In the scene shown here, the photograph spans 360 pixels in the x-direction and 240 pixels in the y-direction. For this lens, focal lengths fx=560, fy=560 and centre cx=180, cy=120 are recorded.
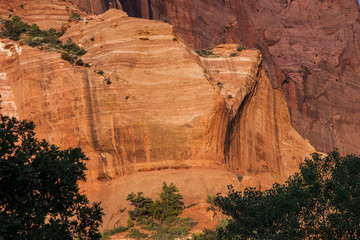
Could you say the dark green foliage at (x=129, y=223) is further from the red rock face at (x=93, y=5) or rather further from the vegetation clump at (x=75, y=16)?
the red rock face at (x=93, y=5)

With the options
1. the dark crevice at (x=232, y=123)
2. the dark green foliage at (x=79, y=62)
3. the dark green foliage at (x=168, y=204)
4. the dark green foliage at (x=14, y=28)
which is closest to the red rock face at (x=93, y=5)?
the dark green foliage at (x=14, y=28)

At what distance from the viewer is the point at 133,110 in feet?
149

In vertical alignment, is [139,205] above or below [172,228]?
above

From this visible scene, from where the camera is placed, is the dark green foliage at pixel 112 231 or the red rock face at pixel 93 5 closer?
the dark green foliage at pixel 112 231

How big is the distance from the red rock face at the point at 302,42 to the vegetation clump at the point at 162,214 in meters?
45.7

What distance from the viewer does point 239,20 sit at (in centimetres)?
10088

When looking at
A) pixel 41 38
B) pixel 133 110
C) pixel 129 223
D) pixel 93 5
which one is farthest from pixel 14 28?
pixel 129 223

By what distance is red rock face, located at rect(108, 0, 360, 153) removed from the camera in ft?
296

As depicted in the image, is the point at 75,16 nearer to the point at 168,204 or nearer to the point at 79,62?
the point at 79,62

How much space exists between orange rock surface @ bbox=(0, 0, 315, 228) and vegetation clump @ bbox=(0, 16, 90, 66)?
1100 millimetres

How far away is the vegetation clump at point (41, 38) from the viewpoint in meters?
48.5

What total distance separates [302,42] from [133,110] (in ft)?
251

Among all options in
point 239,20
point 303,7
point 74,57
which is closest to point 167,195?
point 74,57

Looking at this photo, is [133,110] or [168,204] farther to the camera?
[133,110]
